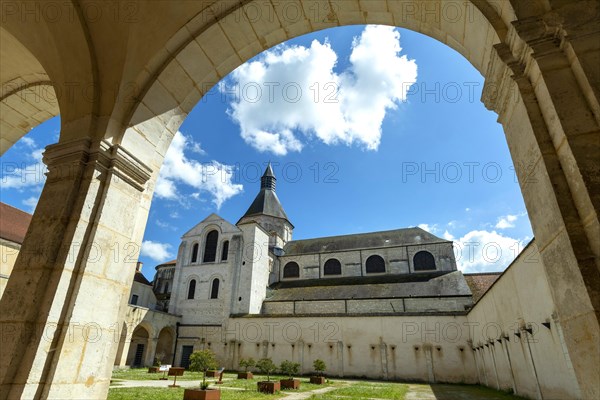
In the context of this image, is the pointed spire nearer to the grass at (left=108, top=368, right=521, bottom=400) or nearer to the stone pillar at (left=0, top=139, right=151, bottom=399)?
the grass at (left=108, top=368, right=521, bottom=400)

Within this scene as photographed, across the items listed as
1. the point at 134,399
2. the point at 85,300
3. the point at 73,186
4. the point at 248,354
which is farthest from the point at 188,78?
the point at 248,354

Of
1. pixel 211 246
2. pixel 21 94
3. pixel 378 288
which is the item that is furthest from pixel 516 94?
pixel 211 246

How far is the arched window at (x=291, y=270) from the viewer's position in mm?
29188

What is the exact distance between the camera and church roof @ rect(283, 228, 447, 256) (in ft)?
89.8

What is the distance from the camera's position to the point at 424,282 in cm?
2283

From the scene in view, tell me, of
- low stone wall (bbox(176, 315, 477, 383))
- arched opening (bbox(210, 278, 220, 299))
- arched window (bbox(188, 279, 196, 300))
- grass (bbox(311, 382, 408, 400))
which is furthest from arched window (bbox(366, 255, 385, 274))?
grass (bbox(311, 382, 408, 400))

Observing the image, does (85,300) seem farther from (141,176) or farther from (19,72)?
(19,72)

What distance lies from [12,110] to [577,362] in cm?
663

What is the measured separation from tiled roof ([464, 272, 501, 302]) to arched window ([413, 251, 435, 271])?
2.64 metres

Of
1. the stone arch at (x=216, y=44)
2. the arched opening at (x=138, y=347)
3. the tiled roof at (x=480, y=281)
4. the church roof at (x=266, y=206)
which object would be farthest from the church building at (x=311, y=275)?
the stone arch at (x=216, y=44)

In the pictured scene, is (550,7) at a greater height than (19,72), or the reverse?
(19,72)

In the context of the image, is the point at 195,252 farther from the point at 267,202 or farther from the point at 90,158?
the point at 90,158

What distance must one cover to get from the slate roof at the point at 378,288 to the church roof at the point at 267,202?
421 inches

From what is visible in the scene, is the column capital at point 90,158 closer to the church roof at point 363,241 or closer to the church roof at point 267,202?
the church roof at point 363,241
